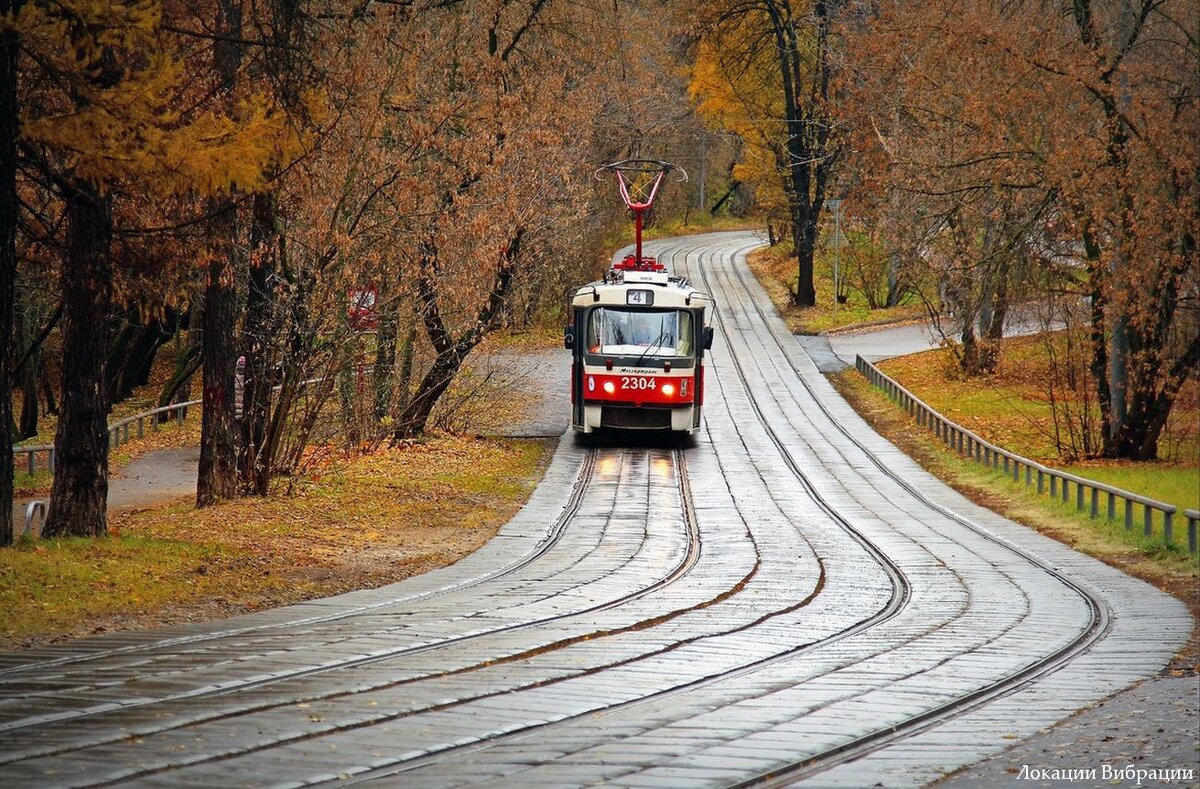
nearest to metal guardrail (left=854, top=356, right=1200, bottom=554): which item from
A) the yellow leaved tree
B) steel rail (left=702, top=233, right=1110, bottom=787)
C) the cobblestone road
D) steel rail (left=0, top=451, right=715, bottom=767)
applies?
the cobblestone road

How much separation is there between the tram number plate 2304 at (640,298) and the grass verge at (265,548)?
4568mm

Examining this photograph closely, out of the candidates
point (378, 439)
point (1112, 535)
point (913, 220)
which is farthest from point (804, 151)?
point (1112, 535)

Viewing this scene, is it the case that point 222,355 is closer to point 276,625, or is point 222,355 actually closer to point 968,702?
point 276,625

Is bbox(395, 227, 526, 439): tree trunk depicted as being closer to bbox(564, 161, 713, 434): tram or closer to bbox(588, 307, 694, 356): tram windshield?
bbox(564, 161, 713, 434): tram

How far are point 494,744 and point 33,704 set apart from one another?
9.19ft

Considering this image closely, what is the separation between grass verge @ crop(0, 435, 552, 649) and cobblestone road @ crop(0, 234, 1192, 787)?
31.5 inches

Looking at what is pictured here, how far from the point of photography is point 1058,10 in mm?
26688

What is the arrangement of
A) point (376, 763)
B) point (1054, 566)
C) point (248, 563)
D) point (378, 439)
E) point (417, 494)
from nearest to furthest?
point (376, 763) < point (248, 563) < point (1054, 566) < point (417, 494) < point (378, 439)

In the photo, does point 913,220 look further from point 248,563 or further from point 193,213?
point 248,563

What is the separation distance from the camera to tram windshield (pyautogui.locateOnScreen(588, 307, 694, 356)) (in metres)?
29.5

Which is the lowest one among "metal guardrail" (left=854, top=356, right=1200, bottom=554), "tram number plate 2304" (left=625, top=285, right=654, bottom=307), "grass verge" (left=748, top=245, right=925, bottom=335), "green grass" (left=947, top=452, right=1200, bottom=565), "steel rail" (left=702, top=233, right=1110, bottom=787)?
"steel rail" (left=702, top=233, right=1110, bottom=787)

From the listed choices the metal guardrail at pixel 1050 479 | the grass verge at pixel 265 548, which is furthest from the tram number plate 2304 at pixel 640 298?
the metal guardrail at pixel 1050 479

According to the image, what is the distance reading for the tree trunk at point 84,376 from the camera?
14711 mm

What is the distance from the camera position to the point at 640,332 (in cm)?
2978
